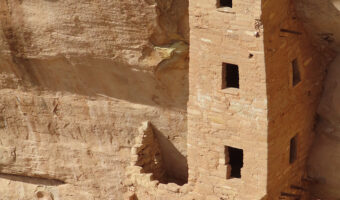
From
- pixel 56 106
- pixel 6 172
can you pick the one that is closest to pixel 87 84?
pixel 56 106

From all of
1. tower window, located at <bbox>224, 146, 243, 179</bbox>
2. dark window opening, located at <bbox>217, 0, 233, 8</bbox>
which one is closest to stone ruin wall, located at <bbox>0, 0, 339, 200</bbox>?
dark window opening, located at <bbox>217, 0, 233, 8</bbox>

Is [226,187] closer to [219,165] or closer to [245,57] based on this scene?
[219,165]

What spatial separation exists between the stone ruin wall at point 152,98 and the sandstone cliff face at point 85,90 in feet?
0.05

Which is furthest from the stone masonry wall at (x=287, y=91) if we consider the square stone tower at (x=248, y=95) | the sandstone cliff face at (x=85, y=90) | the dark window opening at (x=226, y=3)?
the sandstone cliff face at (x=85, y=90)

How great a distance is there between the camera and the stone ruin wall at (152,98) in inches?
465

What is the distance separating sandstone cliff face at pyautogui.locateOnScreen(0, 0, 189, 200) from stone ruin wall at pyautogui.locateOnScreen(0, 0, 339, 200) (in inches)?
0.6

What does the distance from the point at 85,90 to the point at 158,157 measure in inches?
48.9

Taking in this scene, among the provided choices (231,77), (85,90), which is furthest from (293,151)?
(85,90)

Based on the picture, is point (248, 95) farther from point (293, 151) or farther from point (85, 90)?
point (85, 90)

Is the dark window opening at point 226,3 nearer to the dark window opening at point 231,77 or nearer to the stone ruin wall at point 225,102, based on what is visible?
the stone ruin wall at point 225,102

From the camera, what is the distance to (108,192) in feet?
49.0

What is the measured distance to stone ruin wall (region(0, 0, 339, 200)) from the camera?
11812mm

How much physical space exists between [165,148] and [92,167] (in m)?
1.24

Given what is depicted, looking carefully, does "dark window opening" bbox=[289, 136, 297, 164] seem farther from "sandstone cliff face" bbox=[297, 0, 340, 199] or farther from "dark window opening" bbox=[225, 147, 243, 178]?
"dark window opening" bbox=[225, 147, 243, 178]
